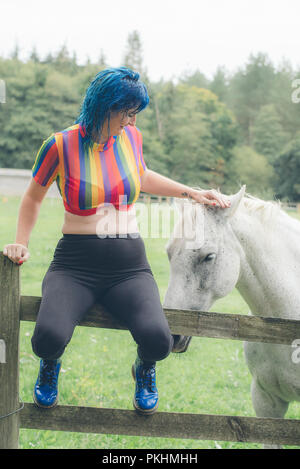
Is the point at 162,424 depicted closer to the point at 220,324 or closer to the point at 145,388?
the point at 145,388

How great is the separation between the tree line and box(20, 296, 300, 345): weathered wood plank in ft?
109

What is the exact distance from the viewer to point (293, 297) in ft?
8.43

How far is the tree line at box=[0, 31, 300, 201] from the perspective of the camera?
40.6m

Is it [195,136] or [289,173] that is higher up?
[195,136]

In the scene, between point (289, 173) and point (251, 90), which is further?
point (251, 90)

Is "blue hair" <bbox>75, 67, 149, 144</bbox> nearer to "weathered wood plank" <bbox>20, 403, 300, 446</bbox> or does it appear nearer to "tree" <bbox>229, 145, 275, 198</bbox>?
"weathered wood plank" <bbox>20, 403, 300, 446</bbox>

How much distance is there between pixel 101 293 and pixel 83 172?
613 mm

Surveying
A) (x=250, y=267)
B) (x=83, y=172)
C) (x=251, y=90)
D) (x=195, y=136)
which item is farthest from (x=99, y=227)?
(x=251, y=90)

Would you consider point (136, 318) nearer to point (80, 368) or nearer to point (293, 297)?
point (293, 297)

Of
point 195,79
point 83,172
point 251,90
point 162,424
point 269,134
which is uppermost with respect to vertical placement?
point 195,79

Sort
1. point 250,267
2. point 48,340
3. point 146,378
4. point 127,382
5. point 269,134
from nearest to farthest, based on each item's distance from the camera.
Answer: point 48,340
point 146,378
point 250,267
point 127,382
point 269,134

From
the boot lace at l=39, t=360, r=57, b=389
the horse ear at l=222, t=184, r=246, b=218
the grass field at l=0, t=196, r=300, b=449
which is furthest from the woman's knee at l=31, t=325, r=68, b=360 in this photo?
the grass field at l=0, t=196, r=300, b=449

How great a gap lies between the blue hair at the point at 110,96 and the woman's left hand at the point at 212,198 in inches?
24.9

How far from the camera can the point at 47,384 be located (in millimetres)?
2080
